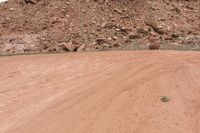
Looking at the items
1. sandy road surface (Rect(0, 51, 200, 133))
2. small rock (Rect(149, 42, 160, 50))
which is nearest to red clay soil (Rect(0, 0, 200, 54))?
small rock (Rect(149, 42, 160, 50))

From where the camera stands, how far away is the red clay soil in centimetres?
1639

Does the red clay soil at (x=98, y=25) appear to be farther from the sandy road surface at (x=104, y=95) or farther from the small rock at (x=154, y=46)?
the sandy road surface at (x=104, y=95)

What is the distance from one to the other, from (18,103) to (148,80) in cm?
314

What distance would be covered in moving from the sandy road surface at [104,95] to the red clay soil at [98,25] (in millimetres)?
2791

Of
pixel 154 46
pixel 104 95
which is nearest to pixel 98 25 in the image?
pixel 154 46

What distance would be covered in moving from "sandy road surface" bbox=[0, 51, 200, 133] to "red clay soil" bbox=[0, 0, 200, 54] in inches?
110

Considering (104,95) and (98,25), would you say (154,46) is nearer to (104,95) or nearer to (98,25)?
(98,25)

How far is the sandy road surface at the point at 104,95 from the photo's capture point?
7324 mm

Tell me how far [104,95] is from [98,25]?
9118mm

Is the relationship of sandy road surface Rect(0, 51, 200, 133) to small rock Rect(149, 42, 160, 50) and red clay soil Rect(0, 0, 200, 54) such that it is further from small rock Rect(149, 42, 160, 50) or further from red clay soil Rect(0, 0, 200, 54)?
red clay soil Rect(0, 0, 200, 54)

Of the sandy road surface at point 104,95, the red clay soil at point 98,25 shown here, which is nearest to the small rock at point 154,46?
the red clay soil at point 98,25

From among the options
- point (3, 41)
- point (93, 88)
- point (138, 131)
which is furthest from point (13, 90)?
point (3, 41)

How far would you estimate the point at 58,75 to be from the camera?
11492mm

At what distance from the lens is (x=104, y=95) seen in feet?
29.1
